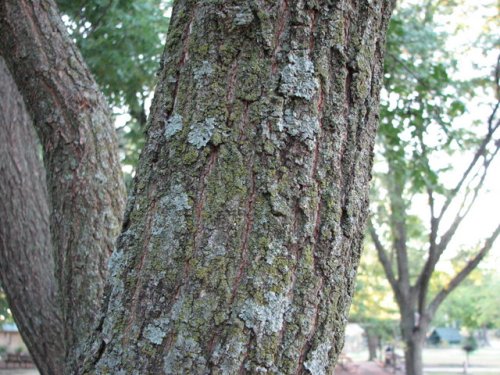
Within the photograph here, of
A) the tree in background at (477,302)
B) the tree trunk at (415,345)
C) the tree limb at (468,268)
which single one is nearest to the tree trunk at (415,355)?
the tree trunk at (415,345)

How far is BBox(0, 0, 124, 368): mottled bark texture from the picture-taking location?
280 cm

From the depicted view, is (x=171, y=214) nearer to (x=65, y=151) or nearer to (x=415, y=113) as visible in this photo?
(x=65, y=151)

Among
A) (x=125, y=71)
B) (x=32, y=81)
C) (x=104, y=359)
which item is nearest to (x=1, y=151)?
(x=32, y=81)

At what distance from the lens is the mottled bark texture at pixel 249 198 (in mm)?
1327

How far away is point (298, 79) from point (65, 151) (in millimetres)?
1679

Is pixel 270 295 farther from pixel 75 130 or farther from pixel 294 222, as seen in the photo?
pixel 75 130

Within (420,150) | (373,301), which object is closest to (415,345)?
(420,150)

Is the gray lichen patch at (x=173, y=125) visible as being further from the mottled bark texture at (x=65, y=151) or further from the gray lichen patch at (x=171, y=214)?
the mottled bark texture at (x=65, y=151)

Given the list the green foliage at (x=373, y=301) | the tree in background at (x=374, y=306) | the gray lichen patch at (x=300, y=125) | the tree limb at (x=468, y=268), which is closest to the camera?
the gray lichen patch at (x=300, y=125)

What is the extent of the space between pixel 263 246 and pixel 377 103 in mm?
515

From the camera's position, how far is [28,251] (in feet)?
10.7

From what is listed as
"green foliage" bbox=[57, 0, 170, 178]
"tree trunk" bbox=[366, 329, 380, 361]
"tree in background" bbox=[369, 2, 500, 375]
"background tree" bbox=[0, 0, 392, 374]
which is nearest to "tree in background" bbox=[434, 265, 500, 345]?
"tree trunk" bbox=[366, 329, 380, 361]

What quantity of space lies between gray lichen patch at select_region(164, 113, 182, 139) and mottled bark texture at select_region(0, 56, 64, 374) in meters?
1.93

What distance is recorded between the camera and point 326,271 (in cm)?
141
